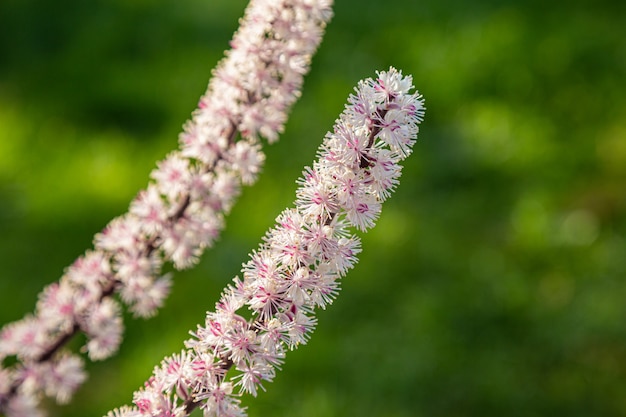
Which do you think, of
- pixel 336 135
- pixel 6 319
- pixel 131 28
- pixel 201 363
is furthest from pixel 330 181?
pixel 131 28

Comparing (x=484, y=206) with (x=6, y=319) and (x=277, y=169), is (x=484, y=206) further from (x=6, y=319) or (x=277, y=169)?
(x=6, y=319)

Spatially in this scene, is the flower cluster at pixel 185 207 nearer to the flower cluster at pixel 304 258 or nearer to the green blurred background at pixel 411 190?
the flower cluster at pixel 304 258

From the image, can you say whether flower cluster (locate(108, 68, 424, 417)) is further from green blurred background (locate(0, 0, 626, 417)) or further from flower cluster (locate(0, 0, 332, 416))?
green blurred background (locate(0, 0, 626, 417))

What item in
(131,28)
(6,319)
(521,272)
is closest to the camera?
(6,319)

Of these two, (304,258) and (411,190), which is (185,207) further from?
(411,190)

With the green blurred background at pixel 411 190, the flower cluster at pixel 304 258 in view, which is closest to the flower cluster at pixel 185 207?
the flower cluster at pixel 304 258

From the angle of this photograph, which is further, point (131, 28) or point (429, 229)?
point (131, 28)
